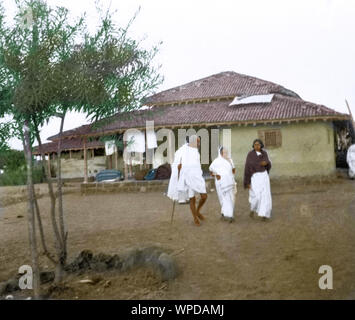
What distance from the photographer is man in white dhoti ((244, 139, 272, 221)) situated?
712 cm

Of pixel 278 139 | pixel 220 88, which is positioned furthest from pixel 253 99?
pixel 220 88

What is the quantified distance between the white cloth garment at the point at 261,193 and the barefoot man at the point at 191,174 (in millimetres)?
986

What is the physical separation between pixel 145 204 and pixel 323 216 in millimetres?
5550

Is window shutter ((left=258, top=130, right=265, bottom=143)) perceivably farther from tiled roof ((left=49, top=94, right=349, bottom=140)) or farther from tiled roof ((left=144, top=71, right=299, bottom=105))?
tiled roof ((left=144, top=71, right=299, bottom=105))

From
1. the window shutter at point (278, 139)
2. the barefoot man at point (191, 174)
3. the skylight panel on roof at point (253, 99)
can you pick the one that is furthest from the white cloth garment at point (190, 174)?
the skylight panel on roof at point (253, 99)

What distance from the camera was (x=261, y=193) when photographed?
7137mm

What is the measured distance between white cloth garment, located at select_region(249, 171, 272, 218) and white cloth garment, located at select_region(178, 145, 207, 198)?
100cm

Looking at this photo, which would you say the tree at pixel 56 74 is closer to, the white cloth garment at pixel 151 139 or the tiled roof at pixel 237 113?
the tiled roof at pixel 237 113

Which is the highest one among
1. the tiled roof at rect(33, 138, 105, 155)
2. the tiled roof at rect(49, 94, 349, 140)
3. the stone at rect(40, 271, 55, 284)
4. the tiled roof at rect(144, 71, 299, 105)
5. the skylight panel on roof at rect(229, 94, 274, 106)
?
the tiled roof at rect(144, 71, 299, 105)

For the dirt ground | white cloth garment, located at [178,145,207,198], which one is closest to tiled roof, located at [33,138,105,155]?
the dirt ground

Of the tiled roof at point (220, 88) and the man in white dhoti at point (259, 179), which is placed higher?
the tiled roof at point (220, 88)

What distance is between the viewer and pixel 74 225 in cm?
841

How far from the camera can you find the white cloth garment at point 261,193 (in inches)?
280
